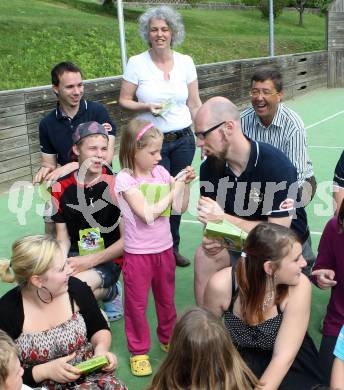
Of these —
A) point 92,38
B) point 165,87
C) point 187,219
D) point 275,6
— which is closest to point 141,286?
point 165,87

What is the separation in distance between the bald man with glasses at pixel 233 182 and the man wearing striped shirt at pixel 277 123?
0.61 m

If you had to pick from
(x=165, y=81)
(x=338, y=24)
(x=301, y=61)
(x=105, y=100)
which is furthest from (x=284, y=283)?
(x=338, y=24)

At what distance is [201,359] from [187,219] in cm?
469

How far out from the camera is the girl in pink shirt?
3.80m

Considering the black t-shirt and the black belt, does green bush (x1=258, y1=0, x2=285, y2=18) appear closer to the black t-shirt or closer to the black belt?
the black belt

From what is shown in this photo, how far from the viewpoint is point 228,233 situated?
339 centimetres

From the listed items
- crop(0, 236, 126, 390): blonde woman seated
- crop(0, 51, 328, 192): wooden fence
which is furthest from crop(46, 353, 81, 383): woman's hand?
crop(0, 51, 328, 192): wooden fence

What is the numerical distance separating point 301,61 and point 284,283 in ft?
53.0

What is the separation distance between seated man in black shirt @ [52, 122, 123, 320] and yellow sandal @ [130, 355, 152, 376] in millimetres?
586

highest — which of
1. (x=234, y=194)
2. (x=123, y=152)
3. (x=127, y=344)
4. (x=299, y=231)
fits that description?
(x=123, y=152)

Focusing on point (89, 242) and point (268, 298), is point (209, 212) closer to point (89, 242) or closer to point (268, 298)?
point (268, 298)

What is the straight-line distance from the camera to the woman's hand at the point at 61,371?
118 inches

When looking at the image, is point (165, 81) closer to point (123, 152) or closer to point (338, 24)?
point (123, 152)

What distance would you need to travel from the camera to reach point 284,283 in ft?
10.1
